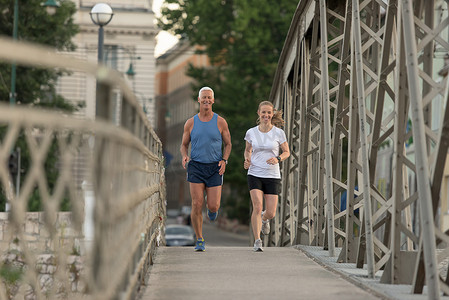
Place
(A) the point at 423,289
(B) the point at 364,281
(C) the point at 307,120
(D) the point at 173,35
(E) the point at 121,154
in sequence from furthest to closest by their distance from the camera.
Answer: (D) the point at 173,35 → (C) the point at 307,120 → (B) the point at 364,281 → (A) the point at 423,289 → (E) the point at 121,154

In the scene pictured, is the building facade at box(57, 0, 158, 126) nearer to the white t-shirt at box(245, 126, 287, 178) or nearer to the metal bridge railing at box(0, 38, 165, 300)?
the white t-shirt at box(245, 126, 287, 178)

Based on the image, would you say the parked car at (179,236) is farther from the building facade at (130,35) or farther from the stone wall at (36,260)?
the stone wall at (36,260)

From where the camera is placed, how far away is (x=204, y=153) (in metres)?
Result: 12.5

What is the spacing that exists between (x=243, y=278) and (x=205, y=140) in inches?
143

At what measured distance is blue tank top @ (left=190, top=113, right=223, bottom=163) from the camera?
12531 mm

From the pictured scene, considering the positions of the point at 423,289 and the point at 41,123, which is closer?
the point at 41,123

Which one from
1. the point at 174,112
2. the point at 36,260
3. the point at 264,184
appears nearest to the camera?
the point at 36,260

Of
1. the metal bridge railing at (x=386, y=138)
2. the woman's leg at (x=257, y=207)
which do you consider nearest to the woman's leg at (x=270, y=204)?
the woman's leg at (x=257, y=207)

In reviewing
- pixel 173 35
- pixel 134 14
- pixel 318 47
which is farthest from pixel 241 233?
pixel 318 47

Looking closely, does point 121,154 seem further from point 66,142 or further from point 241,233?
point 241,233

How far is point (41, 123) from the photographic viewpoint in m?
4.41

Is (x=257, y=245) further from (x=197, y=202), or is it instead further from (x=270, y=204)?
(x=270, y=204)

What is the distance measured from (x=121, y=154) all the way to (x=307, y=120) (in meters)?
10.5

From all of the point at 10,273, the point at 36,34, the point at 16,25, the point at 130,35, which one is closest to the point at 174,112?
the point at 130,35
